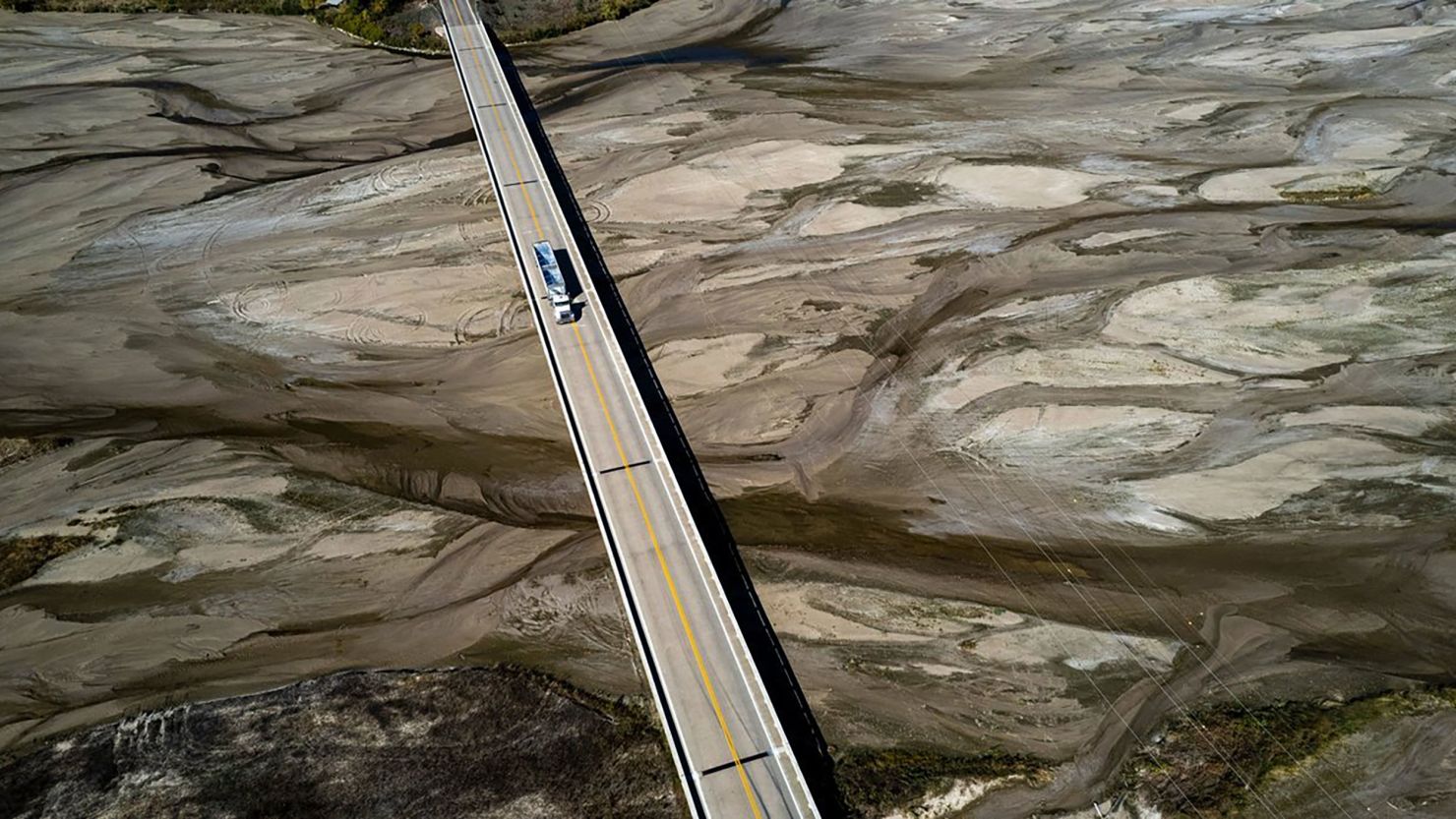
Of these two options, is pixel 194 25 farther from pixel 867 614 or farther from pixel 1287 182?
pixel 1287 182

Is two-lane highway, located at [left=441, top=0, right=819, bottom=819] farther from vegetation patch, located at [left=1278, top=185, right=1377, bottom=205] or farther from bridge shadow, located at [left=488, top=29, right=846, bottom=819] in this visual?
vegetation patch, located at [left=1278, top=185, right=1377, bottom=205]

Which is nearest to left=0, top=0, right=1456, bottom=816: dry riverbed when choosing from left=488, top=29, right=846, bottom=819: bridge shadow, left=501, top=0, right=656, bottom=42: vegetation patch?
left=488, top=29, right=846, bottom=819: bridge shadow

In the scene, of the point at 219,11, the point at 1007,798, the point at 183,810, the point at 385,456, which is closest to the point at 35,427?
the point at 385,456

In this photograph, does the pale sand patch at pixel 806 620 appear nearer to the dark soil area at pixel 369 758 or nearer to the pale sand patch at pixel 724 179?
the dark soil area at pixel 369 758

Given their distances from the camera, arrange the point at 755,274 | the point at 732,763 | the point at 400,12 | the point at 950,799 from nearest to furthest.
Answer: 1. the point at 732,763
2. the point at 950,799
3. the point at 755,274
4. the point at 400,12

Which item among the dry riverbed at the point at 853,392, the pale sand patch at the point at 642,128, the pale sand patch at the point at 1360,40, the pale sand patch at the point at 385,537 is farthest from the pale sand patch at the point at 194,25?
the pale sand patch at the point at 1360,40

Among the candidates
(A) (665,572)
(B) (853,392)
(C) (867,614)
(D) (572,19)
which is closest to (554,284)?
(B) (853,392)
